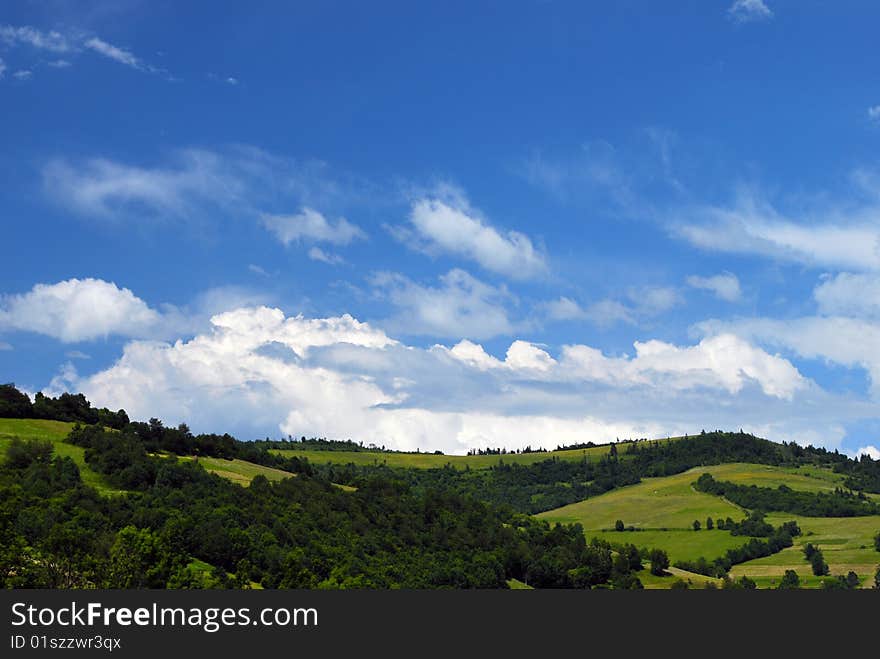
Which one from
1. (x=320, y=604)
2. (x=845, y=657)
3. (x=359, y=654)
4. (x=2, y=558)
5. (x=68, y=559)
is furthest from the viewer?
(x=68, y=559)

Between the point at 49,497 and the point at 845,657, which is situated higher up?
the point at 49,497

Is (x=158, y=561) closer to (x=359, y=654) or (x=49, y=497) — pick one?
(x=49, y=497)

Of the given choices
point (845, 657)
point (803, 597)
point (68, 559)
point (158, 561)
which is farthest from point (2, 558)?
point (803, 597)

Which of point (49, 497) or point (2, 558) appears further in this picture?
point (49, 497)

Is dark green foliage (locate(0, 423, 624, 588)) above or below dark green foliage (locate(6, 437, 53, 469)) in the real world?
below

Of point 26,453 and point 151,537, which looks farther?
point 26,453

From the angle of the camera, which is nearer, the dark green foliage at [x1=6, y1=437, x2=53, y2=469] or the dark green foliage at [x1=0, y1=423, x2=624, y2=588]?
the dark green foliage at [x1=0, y1=423, x2=624, y2=588]

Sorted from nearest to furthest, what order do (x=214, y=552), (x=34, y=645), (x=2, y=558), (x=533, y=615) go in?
(x=34, y=645)
(x=533, y=615)
(x=2, y=558)
(x=214, y=552)

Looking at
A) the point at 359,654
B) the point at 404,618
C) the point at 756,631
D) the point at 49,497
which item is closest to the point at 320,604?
the point at 404,618

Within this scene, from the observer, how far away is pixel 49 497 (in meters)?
166

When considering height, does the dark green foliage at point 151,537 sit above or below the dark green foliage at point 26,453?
below

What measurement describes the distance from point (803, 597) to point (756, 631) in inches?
1642

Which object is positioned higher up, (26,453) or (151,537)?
(26,453)

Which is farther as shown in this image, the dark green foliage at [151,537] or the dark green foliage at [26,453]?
the dark green foliage at [26,453]
